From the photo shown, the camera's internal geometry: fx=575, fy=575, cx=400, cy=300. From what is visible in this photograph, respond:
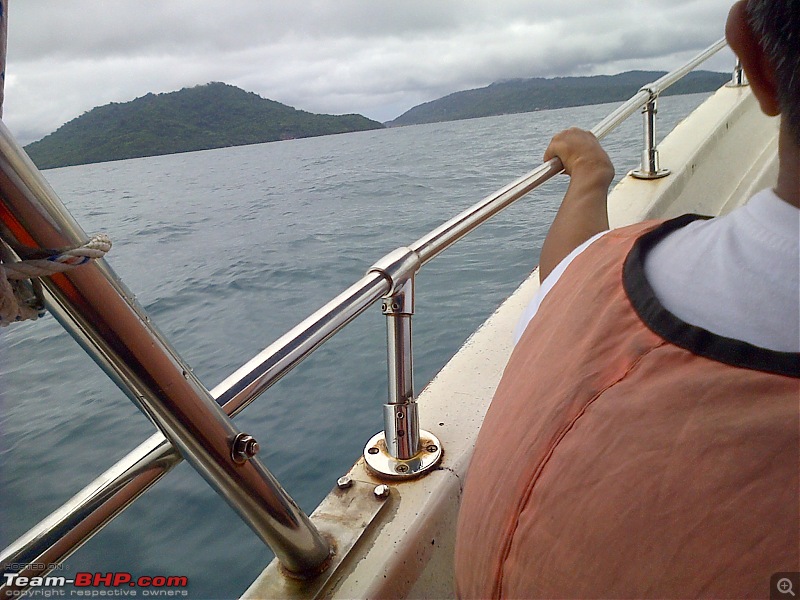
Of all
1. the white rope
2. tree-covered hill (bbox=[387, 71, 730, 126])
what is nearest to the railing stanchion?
the white rope

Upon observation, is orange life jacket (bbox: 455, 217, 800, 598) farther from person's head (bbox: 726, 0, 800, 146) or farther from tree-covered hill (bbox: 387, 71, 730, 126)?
tree-covered hill (bbox: 387, 71, 730, 126)

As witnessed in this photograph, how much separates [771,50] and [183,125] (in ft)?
175

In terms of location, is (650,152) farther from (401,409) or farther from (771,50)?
(771,50)

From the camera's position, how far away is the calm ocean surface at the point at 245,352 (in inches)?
85.5

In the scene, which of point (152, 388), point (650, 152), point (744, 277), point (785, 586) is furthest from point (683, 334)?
point (650, 152)

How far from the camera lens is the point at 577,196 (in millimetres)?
1134

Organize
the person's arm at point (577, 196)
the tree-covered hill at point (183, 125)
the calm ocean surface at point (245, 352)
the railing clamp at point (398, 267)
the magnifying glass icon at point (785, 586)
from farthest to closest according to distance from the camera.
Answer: the tree-covered hill at point (183, 125)
the calm ocean surface at point (245, 352)
the person's arm at point (577, 196)
the railing clamp at point (398, 267)
the magnifying glass icon at point (785, 586)

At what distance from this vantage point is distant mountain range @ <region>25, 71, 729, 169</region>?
4162 cm

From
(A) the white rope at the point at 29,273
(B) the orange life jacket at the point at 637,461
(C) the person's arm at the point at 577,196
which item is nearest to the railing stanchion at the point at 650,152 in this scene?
(C) the person's arm at the point at 577,196

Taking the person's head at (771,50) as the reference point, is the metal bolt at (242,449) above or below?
below

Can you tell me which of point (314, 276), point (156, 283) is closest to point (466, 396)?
point (314, 276)

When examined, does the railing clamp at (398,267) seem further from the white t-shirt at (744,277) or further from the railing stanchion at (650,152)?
the railing stanchion at (650,152)

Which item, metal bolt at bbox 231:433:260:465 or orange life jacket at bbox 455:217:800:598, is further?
metal bolt at bbox 231:433:260:465

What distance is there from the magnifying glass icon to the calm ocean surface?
0.56 m
